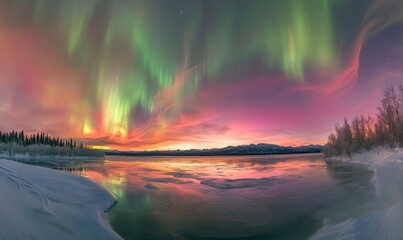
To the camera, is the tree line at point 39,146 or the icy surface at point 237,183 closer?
the icy surface at point 237,183

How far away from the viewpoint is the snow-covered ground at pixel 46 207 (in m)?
7.01

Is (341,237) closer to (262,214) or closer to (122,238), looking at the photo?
(262,214)

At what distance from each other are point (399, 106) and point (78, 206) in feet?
231

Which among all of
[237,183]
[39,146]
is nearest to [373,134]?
[237,183]

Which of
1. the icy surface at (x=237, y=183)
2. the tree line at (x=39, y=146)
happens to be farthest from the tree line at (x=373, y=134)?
the tree line at (x=39, y=146)

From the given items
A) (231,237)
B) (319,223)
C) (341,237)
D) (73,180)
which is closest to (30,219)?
(231,237)

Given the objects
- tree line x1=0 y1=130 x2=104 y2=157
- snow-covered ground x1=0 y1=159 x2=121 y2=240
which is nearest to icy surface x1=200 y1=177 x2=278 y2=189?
snow-covered ground x1=0 y1=159 x2=121 y2=240

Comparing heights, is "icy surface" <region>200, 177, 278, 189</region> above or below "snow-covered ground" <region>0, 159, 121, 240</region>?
below

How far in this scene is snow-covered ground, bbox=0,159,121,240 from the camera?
7011mm

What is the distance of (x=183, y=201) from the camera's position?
1638 centimetres

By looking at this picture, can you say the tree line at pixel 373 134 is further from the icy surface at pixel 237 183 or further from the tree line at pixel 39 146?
the tree line at pixel 39 146

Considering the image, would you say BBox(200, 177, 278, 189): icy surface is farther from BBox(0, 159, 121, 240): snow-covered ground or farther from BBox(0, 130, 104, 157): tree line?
BBox(0, 130, 104, 157): tree line

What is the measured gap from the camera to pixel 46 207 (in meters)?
9.31

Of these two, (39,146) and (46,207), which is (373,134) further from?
(39,146)
